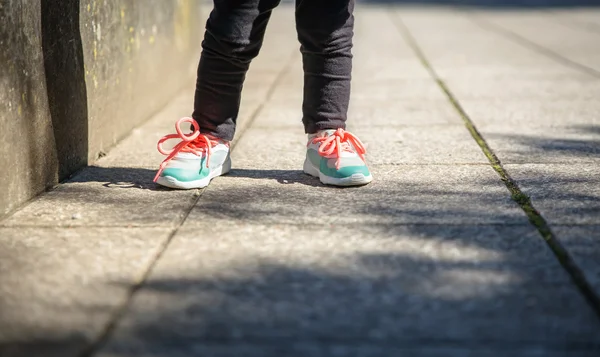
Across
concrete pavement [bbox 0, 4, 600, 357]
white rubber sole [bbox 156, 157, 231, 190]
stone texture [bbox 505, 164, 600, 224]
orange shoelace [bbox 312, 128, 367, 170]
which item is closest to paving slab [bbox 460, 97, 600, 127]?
concrete pavement [bbox 0, 4, 600, 357]

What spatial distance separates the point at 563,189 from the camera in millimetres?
2510

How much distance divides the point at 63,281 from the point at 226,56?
39.6 inches

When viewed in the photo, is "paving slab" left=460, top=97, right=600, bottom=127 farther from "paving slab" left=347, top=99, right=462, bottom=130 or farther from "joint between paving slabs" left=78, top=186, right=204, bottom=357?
"joint between paving slabs" left=78, top=186, right=204, bottom=357

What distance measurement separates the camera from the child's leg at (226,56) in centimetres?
247

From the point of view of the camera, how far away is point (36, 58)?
2.53 metres

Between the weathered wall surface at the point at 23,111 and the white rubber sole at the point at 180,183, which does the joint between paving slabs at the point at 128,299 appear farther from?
the weathered wall surface at the point at 23,111

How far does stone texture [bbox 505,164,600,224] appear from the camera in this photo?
2.24 meters

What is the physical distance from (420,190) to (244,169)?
2.14 ft

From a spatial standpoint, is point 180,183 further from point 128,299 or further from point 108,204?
point 128,299

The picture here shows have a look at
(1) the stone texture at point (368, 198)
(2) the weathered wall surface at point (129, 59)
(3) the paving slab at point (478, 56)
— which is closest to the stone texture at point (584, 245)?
(1) the stone texture at point (368, 198)

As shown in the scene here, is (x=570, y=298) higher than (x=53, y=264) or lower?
higher

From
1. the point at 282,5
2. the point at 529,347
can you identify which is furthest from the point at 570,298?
the point at 282,5

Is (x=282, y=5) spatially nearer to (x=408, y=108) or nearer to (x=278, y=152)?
(x=408, y=108)

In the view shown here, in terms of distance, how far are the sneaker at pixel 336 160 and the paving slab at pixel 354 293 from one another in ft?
1.32
